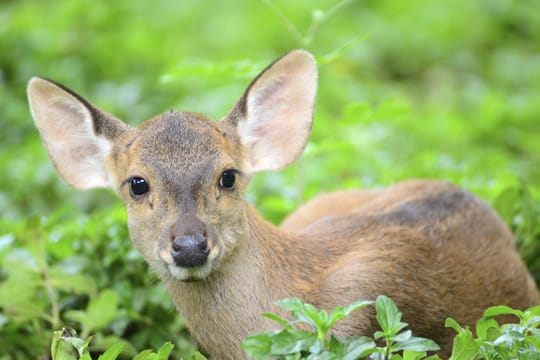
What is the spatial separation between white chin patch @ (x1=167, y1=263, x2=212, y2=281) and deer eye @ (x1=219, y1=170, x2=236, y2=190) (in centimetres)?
46

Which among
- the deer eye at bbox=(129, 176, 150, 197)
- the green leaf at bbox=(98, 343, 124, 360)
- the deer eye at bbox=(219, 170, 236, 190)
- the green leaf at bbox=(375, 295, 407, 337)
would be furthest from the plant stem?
the green leaf at bbox=(98, 343, 124, 360)

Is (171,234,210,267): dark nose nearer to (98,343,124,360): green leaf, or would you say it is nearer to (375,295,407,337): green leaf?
(98,343,124,360): green leaf

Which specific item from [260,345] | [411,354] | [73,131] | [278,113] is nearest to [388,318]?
[411,354]

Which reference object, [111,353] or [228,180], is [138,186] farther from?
[111,353]

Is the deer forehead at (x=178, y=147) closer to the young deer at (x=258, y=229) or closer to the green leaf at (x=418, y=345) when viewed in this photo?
the young deer at (x=258, y=229)

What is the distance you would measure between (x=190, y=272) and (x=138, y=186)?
22.4 inches

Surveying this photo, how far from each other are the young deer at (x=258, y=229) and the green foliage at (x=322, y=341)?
27.4 inches

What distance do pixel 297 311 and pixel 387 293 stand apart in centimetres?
113

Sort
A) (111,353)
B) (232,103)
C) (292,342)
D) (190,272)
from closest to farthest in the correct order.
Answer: (292,342)
(111,353)
(190,272)
(232,103)

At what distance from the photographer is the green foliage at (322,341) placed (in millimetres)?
4508

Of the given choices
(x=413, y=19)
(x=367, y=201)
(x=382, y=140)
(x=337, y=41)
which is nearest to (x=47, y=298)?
(x=367, y=201)

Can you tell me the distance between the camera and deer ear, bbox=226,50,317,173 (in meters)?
6.04

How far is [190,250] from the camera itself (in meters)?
5.11

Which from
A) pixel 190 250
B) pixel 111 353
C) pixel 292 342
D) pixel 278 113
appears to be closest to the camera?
pixel 292 342
